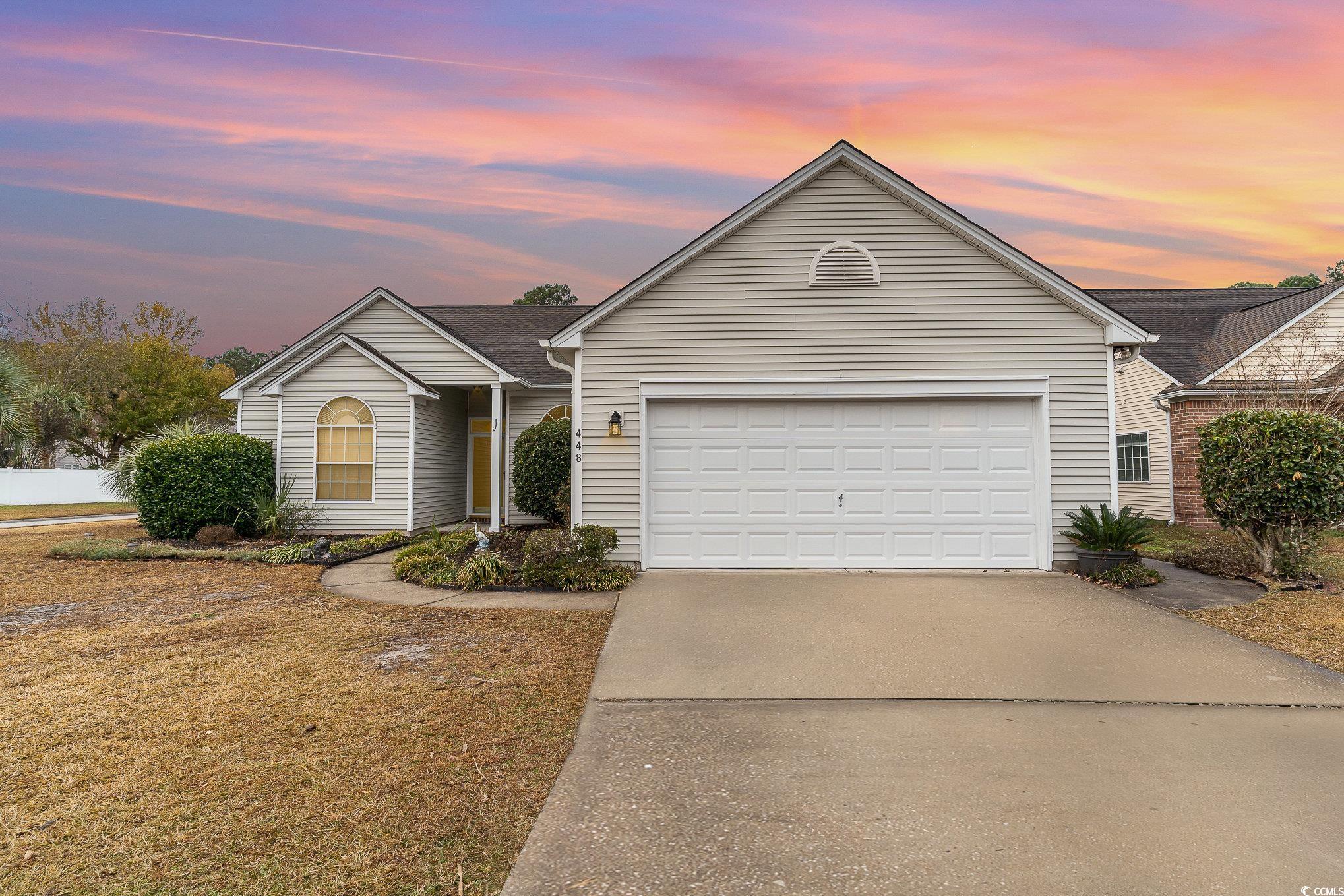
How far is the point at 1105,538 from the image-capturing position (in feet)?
29.0

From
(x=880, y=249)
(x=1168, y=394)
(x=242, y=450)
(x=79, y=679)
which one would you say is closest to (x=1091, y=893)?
(x=79, y=679)

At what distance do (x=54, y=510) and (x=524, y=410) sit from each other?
2089 cm

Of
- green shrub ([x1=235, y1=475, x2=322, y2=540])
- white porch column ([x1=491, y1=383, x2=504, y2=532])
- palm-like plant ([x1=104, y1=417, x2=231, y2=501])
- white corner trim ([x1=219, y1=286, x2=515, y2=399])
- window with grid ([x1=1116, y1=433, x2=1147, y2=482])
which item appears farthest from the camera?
window with grid ([x1=1116, y1=433, x2=1147, y2=482])

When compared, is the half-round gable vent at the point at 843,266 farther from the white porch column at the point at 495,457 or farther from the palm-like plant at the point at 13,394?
the palm-like plant at the point at 13,394

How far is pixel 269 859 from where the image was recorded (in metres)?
2.74

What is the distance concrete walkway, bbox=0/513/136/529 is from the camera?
720 inches

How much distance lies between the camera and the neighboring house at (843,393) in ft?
31.3

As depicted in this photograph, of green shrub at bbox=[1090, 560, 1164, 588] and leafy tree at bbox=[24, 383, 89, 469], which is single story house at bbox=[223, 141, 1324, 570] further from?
leafy tree at bbox=[24, 383, 89, 469]

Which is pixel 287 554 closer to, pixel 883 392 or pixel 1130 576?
pixel 883 392

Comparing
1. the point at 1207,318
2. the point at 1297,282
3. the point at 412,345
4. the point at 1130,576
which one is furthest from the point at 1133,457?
the point at 1297,282

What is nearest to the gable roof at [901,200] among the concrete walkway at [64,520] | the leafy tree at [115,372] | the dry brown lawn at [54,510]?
the concrete walkway at [64,520]

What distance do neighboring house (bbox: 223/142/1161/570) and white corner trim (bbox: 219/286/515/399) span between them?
626 cm

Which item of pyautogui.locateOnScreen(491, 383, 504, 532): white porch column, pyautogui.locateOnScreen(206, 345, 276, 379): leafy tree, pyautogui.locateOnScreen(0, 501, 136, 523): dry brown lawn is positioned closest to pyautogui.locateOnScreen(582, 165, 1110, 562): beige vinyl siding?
pyautogui.locateOnScreen(491, 383, 504, 532): white porch column

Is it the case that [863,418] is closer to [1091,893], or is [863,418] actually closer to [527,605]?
[527,605]
